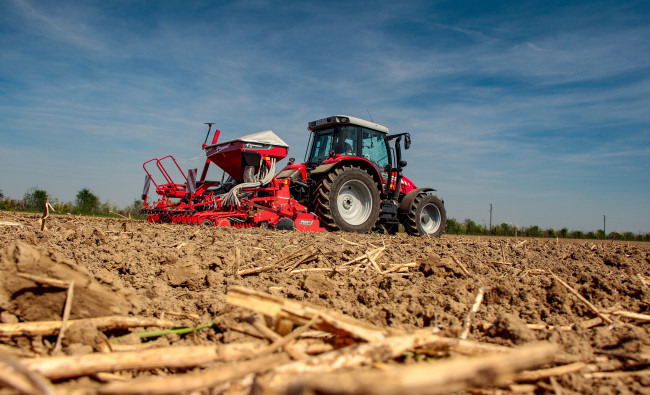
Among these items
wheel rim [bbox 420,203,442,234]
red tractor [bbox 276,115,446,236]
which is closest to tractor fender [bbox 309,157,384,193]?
red tractor [bbox 276,115,446,236]

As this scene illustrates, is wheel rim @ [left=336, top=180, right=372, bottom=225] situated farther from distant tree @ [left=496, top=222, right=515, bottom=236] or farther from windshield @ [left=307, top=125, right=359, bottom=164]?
distant tree @ [left=496, top=222, right=515, bottom=236]

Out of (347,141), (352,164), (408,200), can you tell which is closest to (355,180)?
(352,164)

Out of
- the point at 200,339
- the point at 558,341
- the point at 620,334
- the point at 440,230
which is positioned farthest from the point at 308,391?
the point at 440,230

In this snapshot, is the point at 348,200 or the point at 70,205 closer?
the point at 348,200

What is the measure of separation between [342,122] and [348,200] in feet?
5.62

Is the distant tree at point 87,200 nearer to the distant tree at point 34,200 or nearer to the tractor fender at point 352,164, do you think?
the distant tree at point 34,200

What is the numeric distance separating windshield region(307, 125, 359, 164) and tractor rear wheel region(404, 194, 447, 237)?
2.16 meters

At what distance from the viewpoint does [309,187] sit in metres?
9.23

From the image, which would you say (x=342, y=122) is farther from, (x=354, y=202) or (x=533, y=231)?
(x=533, y=231)

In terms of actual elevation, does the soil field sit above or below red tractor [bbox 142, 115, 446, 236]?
below

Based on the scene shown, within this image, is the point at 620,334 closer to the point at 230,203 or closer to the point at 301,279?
the point at 301,279

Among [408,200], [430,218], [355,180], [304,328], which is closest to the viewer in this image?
[304,328]

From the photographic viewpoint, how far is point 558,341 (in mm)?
1982

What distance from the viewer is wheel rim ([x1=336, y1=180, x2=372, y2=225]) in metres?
9.29
